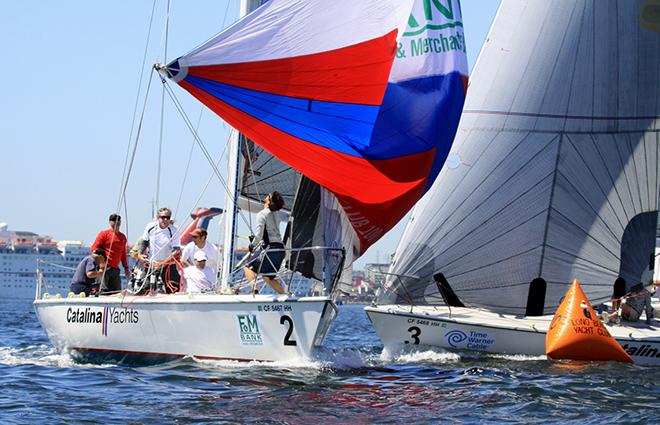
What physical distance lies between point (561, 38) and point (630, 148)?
1.93m

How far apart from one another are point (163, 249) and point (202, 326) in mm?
1754

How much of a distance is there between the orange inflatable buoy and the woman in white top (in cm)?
385

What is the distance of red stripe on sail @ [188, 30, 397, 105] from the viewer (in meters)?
10.7

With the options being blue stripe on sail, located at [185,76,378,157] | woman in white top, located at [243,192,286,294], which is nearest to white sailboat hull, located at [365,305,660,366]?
woman in white top, located at [243,192,286,294]

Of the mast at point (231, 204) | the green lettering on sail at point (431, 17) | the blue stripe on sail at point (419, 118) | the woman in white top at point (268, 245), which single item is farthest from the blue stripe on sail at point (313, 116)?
the mast at point (231, 204)

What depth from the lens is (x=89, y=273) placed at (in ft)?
43.3

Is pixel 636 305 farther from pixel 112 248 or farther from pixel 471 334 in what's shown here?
pixel 112 248

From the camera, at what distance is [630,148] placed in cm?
1611

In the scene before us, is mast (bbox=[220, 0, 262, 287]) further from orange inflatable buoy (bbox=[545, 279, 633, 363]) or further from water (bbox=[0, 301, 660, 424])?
orange inflatable buoy (bbox=[545, 279, 633, 363])

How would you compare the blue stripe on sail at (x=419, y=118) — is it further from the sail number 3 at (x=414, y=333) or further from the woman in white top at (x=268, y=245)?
the sail number 3 at (x=414, y=333)

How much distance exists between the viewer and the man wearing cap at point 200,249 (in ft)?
40.5

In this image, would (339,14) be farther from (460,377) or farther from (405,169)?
(460,377)

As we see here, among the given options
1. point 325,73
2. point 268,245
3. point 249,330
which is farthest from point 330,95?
point 249,330

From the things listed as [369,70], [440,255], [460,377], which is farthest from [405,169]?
[440,255]
